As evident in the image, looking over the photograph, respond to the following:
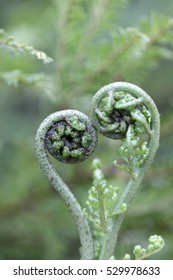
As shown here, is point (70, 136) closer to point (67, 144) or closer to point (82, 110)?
point (67, 144)

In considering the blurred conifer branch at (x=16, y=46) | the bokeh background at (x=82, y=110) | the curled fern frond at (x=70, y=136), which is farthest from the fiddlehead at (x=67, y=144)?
the bokeh background at (x=82, y=110)

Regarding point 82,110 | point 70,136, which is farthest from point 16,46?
point 82,110

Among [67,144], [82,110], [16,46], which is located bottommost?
[67,144]

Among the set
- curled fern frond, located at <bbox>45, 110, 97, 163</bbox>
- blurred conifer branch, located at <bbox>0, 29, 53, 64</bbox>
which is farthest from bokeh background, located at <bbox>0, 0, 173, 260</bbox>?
curled fern frond, located at <bbox>45, 110, 97, 163</bbox>

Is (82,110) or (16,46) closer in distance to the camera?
(16,46)

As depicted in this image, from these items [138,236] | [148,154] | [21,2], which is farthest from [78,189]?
[21,2]

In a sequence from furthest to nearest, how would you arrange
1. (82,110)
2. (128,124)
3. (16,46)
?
(82,110), (16,46), (128,124)

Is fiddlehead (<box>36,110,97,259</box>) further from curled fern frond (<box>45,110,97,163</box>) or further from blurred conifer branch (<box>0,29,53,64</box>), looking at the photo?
blurred conifer branch (<box>0,29,53,64</box>)
